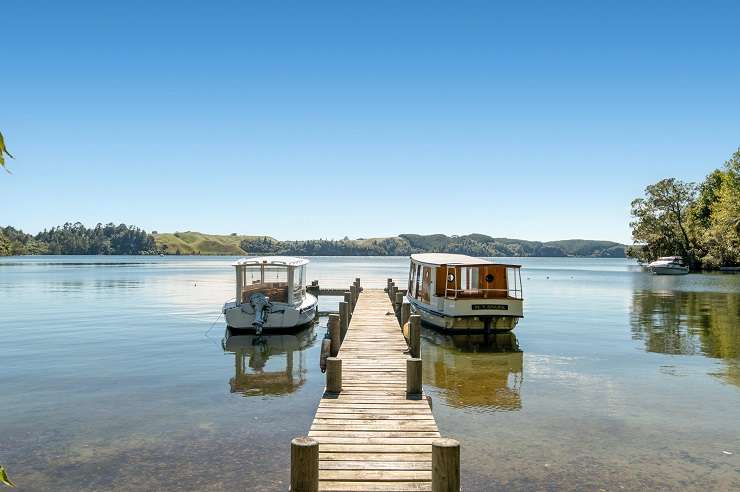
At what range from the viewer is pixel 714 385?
20250 mm

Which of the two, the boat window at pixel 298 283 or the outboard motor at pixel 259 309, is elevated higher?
the boat window at pixel 298 283

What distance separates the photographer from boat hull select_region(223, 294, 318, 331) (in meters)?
30.7

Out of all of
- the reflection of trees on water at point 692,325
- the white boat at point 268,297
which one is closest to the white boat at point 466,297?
the white boat at point 268,297

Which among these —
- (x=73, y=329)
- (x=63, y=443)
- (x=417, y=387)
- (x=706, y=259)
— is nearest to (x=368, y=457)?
(x=417, y=387)

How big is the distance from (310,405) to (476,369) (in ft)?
27.6

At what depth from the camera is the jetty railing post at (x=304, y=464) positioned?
7.85 m

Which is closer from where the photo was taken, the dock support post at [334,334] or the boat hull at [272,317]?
the dock support post at [334,334]

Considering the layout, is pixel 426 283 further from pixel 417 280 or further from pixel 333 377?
pixel 333 377

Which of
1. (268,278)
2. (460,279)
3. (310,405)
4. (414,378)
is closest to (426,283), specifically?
(460,279)

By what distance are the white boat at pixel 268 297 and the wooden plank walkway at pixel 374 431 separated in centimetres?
1307

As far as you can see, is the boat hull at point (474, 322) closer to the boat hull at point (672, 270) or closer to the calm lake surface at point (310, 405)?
the calm lake surface at point (310, 405)

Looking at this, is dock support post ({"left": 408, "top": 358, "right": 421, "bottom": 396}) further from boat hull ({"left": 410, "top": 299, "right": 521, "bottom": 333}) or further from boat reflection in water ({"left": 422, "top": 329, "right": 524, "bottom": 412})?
boat hull ({"left": 410, "top": 299, "right": 521, "bottom": 333})

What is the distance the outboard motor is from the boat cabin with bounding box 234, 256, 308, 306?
0.81 metres

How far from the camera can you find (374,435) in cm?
1106
